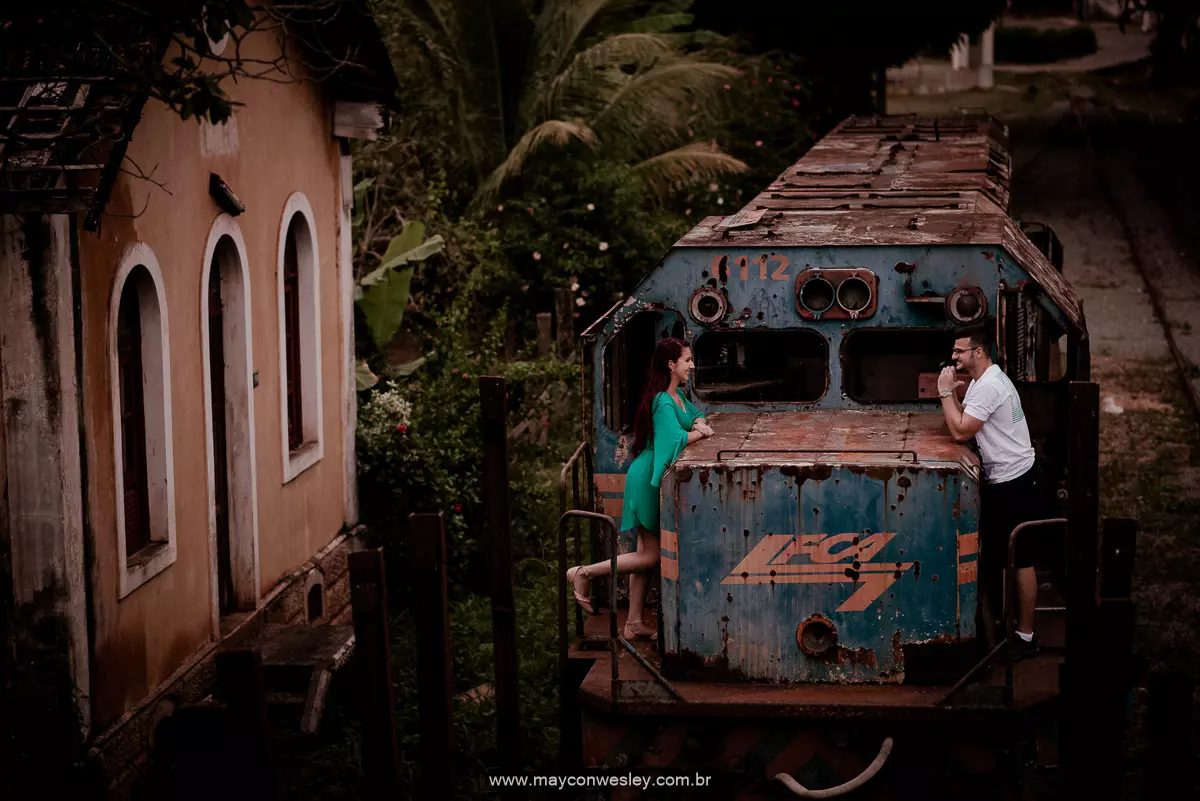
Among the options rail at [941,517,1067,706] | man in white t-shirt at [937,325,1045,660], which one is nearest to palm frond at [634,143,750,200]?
man in white t-shirt at [937,325,1045,660]

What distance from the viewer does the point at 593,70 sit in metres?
18.1

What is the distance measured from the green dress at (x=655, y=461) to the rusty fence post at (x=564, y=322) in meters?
7.92

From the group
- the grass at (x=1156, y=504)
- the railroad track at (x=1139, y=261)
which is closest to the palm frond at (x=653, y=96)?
the grass at (x=1156, y=504)

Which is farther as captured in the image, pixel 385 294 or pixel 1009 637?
pixel 385 294

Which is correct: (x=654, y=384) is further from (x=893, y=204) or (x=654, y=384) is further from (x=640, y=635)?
(x=893, y=204)

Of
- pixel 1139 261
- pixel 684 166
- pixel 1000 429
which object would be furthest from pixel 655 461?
pixel 1139 261

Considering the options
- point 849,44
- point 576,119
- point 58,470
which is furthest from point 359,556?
point 849,44

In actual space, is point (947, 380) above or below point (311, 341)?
below

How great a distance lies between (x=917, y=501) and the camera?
22.3 ft

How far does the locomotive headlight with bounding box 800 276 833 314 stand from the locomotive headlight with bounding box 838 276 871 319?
62 mm

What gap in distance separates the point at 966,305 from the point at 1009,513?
3.53 feet

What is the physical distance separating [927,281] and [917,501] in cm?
149

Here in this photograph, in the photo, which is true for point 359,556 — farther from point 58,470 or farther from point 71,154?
point 71,154

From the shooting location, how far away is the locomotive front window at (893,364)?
8.09m
